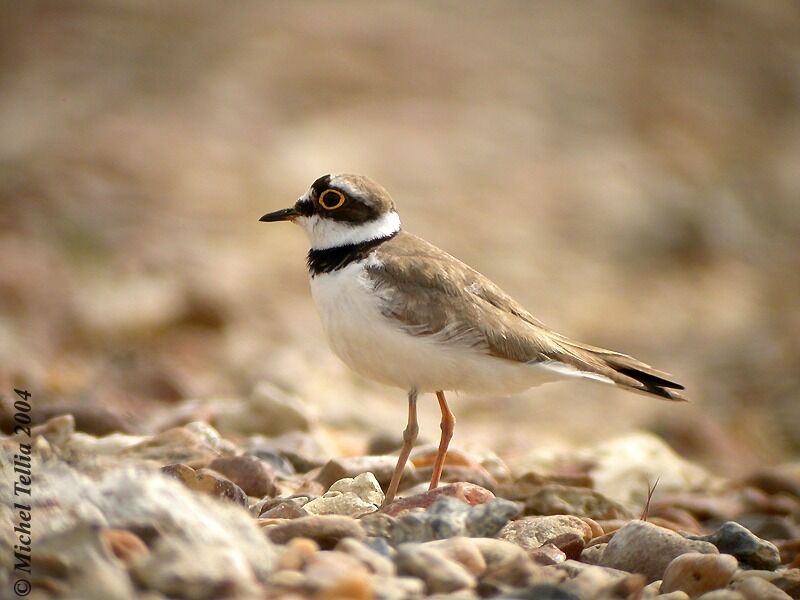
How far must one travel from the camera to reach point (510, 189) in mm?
17125

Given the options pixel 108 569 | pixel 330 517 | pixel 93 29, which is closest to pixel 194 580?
pixel 108 569

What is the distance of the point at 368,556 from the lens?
3898 millimetres

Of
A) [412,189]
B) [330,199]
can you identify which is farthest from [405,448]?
[412,189]

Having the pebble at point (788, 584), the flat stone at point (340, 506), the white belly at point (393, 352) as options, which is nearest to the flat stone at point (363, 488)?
the flat stone at point (340, 506)

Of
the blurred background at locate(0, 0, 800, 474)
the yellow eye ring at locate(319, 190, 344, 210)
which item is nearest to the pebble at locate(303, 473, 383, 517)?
the yellow eye ring at locate(319, 190, 344, 210)

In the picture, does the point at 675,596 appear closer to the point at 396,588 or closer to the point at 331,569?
the point at 396,588

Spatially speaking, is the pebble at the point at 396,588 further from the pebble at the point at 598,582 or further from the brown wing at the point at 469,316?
the brown wing at the point at 469,316

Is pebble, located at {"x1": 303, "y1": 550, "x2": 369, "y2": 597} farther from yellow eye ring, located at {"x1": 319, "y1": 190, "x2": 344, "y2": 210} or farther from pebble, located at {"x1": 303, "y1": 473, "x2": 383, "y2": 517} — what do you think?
yellow eye ring, located at {"x1": 319, "y1": 190, "x2": 344, "y2": 210}

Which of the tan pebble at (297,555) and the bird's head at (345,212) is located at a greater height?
the bird's head at (345,212)

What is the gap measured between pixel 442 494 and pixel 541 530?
0.51 m

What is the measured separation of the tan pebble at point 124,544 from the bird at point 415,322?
169 cm

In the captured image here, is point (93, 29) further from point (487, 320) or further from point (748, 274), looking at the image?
point (487, 320)

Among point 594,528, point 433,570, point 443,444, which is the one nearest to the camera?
point 433,570

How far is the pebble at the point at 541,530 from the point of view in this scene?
4.92m
